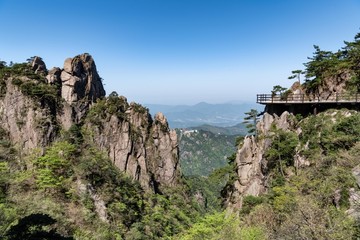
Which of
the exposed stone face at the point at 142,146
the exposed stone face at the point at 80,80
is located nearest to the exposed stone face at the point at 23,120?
the exposed stone face at the point at 80,80

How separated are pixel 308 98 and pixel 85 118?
36384mm

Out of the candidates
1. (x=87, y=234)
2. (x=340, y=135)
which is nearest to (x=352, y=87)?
(x=340, y=135)

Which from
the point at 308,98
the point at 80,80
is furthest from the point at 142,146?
the point at 308,98

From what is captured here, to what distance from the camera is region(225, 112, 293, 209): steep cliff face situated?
1332 inches

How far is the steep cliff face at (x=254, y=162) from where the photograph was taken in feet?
111

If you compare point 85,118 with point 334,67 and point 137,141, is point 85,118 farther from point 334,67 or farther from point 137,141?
point 334,67

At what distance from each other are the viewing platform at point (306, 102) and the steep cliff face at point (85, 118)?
83.7 ft

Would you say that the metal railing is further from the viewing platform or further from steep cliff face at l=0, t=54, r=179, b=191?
steep cliff face at l=0, t=54, r=179, b=191

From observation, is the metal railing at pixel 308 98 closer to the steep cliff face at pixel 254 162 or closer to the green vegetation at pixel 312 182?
the green vegetation at pixel 312 182

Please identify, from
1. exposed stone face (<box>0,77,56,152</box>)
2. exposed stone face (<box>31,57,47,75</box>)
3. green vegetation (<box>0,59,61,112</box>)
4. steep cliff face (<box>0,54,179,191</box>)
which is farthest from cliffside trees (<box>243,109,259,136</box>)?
exposed stone face (<box>31,57,47,75</box>)

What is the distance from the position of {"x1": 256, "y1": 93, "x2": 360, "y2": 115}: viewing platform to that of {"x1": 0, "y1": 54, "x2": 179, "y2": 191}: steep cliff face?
25.5m

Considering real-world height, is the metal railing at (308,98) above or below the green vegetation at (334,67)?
below

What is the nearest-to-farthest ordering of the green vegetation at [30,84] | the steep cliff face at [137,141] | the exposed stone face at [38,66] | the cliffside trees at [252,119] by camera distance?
the green vegetation at [30,84], the cliffside trees at [252,119], the exposed stone face at [38,66], the steep cliff face at [137,141]

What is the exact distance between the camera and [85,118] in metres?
47.5
